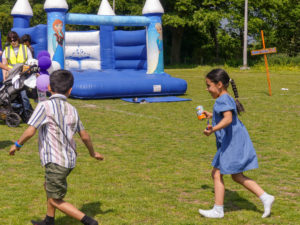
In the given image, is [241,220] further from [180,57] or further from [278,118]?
[180,57]

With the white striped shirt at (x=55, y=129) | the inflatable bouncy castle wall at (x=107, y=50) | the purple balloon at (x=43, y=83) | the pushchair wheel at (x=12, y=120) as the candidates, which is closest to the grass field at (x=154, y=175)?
the pushchair wheel at (x=12, y=120)

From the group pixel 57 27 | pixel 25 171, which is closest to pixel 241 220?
pixel 25 171

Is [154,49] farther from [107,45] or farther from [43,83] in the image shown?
[43,83]

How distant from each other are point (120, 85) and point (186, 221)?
35.7 ft

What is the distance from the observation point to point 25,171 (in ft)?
20.4

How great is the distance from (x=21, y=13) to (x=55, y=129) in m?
18.1

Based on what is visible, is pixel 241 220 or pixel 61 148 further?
pixel 241 220

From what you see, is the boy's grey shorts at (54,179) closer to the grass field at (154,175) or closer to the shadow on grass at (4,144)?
the grass field at (154,175)

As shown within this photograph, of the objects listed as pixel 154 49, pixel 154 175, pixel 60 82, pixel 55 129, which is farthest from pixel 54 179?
pixel 154 49

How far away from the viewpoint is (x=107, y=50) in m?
20.6

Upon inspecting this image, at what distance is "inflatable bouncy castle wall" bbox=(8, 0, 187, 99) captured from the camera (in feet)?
49.9

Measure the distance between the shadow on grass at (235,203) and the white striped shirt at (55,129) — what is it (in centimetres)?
185

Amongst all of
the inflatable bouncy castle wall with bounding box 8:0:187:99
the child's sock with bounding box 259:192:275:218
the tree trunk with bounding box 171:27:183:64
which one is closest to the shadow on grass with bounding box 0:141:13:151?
the child's sock with bounding box 259:192:275:218

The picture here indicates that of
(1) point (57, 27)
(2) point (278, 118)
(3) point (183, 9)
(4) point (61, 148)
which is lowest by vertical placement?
(2) point (278, 118)
